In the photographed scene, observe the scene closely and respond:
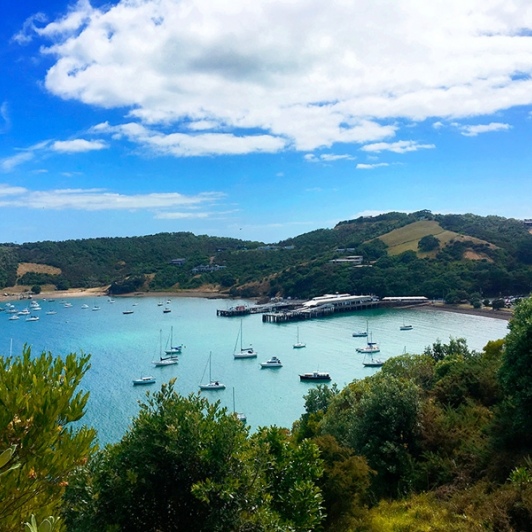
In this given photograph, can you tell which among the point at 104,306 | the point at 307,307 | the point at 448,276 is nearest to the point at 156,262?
the point at 104,306

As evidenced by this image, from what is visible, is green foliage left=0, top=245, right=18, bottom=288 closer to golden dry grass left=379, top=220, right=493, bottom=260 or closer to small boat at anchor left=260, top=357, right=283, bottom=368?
golden dry grass left=379, top=220, right=493, bottom=260

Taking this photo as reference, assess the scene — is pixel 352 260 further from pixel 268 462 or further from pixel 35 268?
pixel 268 462

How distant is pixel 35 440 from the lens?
4.22 m

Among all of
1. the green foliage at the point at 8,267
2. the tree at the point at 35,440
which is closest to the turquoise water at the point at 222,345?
the tree at the point at 35,440

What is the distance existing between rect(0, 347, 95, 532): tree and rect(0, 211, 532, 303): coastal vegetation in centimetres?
6853

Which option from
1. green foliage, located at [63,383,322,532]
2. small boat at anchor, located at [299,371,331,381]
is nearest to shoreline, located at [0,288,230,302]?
small boat at anchor, located at [299,371,331,381]

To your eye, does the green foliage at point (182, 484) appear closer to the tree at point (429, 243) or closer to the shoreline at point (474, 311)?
the shoreline at point (474, 311)

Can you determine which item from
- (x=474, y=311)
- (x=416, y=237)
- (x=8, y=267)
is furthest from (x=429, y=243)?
(x=8, y=267)

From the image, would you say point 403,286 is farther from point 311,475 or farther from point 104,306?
point 311,475

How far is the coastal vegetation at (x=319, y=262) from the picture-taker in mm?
74500

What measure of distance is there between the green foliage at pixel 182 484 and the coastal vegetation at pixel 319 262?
65.7m

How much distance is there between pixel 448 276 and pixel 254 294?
110 feet

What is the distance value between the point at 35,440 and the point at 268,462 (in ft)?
12.1

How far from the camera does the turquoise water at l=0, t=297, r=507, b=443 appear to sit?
34.4 metres
